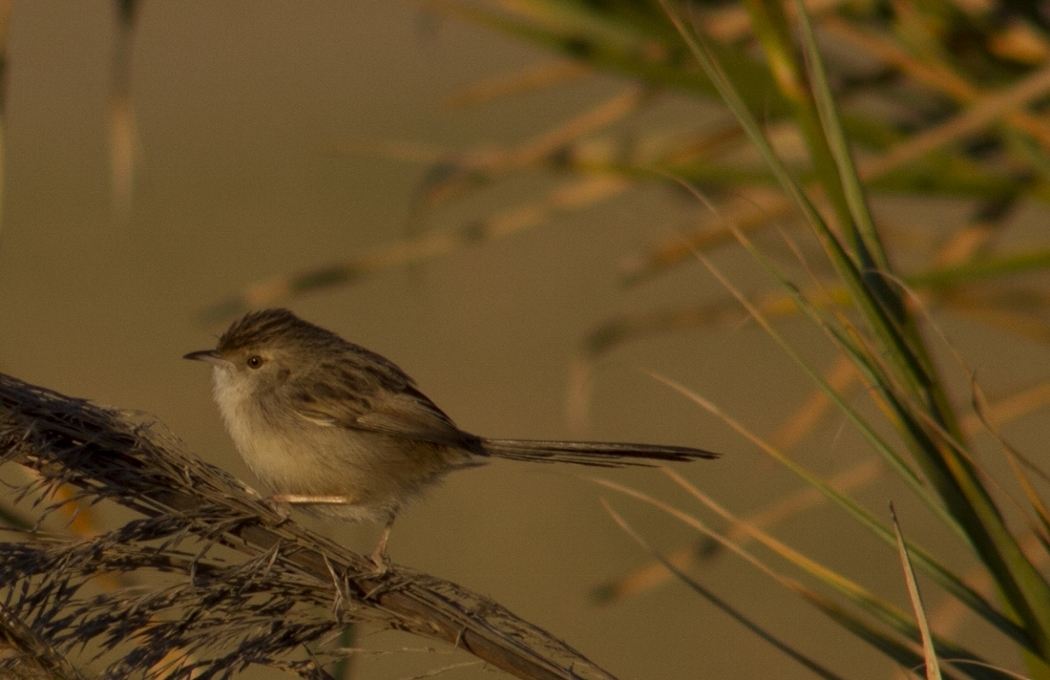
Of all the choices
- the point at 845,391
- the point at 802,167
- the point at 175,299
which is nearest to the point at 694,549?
the point at 845,391

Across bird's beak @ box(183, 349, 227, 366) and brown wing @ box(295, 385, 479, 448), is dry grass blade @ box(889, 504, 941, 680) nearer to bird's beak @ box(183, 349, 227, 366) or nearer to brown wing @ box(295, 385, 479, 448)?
brown wing @ box(295, 385, 479, 448)

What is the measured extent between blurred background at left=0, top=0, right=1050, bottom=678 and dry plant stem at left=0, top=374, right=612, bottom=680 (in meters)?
0.18

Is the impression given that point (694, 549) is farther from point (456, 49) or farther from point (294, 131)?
point (456, 49)

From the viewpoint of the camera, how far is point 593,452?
2.99 meters

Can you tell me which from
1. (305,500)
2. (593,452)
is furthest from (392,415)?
(593,452)

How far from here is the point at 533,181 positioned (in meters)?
21.9

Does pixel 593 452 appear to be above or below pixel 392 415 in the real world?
below

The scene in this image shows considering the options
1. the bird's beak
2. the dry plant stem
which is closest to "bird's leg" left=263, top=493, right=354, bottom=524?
the bird's beak

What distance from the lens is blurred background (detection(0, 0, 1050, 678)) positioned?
4.52 meters

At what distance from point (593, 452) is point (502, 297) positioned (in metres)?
14.2

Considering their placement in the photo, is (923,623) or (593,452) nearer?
(923,623)

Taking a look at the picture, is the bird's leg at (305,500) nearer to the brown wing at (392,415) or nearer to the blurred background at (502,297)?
the blurred background at (502,297)

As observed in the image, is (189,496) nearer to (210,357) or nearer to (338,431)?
(338,431)

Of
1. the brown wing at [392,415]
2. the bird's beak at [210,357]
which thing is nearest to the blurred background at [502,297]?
the brown wing at [392,415]
